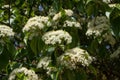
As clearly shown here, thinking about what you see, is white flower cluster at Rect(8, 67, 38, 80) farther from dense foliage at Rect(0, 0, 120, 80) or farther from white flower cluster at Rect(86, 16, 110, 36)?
white flower cluster at Rect(86, 16, 110, 36)

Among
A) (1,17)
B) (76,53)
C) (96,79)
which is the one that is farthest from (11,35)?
(1,17)

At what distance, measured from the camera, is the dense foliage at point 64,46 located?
98.7 inches

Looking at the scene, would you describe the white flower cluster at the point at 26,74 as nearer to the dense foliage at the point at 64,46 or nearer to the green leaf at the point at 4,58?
the dense foliage at the point at 64,46

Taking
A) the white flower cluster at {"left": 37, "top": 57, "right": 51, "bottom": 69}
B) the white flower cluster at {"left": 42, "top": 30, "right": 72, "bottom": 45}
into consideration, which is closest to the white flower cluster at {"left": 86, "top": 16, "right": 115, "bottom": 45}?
the white flower cluster at {"left": 42, "top": 30, "right": 72, "bottom": 45}

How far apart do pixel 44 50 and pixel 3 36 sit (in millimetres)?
305

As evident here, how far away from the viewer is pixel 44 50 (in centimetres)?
280

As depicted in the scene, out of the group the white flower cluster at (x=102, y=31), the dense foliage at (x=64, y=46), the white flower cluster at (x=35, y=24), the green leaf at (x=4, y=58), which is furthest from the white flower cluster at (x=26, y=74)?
the white flower cluster at (x=102, y=31)

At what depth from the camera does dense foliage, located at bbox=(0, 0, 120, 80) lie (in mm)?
2508

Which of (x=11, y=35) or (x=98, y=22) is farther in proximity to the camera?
(x=98, y=22)

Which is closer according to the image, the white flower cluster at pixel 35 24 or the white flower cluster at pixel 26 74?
the white flower cluster at pixel 26 74

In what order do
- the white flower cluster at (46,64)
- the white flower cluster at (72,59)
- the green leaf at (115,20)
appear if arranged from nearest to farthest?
the white flower cluster at (72,59) < the white flower cluster at (46,64) < the green leaf at (115,20)

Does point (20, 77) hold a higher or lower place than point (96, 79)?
higher

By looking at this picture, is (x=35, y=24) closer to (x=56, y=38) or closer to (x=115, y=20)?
(x=56, y=38)

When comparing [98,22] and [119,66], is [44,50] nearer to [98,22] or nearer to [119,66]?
[98,22]
